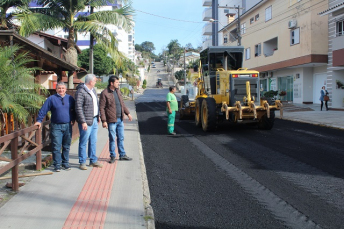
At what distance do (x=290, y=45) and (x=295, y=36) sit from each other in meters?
0.90

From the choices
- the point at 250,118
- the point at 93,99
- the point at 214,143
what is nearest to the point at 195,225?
the point at 93,99

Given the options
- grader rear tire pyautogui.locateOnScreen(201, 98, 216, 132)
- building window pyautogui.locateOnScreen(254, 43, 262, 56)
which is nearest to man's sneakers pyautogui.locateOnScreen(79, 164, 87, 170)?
grader rear tire pyautogui.locateOnScreen(201, 98, 216, 132)

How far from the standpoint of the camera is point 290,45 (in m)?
28.5

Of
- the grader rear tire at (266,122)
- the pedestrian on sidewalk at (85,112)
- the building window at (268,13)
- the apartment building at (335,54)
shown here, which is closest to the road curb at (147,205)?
the pedestrian on sidewalk at (85,112)

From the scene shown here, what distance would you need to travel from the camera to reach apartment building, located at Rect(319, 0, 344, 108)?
22609 mm

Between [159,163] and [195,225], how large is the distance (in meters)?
3.75

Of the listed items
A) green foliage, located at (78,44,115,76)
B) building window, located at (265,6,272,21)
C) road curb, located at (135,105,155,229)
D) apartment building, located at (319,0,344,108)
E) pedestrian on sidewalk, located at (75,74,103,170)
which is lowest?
road curb, located at (135,105,155,229)

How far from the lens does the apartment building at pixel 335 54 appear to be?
22609 mm

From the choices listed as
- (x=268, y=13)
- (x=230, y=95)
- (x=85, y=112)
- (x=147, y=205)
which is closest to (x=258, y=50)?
(x=268, y=13)

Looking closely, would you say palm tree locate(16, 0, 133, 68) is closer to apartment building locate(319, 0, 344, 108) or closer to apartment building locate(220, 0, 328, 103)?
apartment building locate(220, 0, 328, 103)

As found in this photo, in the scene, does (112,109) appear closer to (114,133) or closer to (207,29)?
(114,133)

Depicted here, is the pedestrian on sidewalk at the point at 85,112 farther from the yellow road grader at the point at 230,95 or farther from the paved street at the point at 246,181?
the yellow road grader at the point at 230,95

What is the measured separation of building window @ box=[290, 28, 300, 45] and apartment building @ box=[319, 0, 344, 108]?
275cm

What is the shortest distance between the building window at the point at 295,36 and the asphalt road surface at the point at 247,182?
17.7 meters
